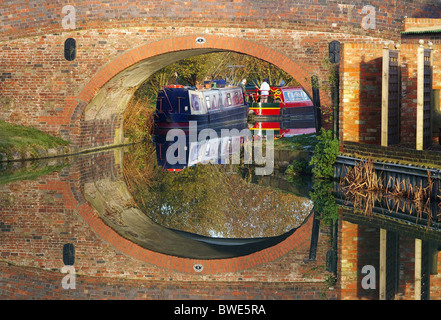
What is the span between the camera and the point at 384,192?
9.84 meters

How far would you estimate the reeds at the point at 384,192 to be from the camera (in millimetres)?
8672

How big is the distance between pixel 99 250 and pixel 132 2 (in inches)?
281

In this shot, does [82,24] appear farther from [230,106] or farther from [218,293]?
[230,106]

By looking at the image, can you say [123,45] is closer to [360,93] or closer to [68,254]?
[360,93]

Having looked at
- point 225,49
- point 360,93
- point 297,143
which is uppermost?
point 225,49

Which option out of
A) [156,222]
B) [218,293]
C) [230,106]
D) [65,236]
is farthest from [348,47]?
[230,106]

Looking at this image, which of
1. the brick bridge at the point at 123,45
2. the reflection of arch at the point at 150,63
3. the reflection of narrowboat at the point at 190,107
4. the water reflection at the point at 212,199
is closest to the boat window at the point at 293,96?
the reflection of narrowboat at the point at 190,107

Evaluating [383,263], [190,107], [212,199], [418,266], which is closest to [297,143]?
[212,199]

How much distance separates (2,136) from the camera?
44.7 feet

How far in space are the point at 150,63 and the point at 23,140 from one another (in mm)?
2923

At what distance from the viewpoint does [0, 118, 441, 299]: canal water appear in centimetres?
698

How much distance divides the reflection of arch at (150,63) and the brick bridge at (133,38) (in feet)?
0.06

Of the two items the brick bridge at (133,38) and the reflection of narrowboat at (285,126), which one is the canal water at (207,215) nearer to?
the brick bridge at (133,38)

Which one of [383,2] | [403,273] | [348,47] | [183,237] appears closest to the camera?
[403,273]
